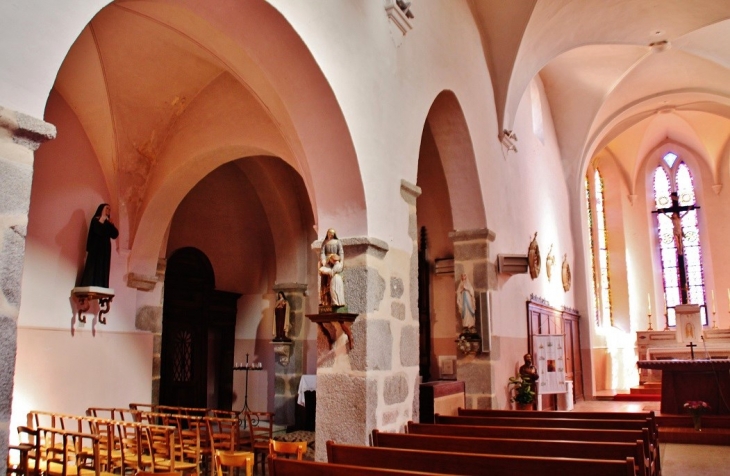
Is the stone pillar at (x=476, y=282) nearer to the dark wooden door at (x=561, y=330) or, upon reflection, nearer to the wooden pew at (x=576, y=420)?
the wooden pew at (x=576, y=420)

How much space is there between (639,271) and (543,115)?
7217 mm

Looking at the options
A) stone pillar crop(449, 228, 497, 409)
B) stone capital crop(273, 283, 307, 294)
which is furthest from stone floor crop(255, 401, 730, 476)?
stone capital crop(273, 283, 307, 294)

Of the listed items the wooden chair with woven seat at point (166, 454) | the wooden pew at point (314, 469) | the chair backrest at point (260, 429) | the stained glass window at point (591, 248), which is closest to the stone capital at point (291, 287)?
the chair backrest at point (260, 429)

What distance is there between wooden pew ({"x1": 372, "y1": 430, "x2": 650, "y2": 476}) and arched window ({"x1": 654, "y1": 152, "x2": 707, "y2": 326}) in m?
14.3

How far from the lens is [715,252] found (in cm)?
Answer: 1686

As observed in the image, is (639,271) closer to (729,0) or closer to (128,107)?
(729,0)

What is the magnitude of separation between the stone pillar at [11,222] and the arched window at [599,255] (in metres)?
15.8

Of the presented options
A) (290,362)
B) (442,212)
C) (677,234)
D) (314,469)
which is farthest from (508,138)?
(677,234)

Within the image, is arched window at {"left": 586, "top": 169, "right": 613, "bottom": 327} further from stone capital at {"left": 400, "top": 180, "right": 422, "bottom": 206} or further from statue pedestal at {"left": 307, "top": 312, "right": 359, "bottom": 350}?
statue pedestal at {"left": 307, "top": 312, "right": 359, "bottom": 350}

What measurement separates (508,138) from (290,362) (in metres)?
5.09

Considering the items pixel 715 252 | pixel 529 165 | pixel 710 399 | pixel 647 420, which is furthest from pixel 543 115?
pixel 647 420

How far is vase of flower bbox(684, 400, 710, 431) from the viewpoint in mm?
8320

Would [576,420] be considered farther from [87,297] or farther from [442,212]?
[87,297]

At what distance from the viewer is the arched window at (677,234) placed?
56.3 feet
